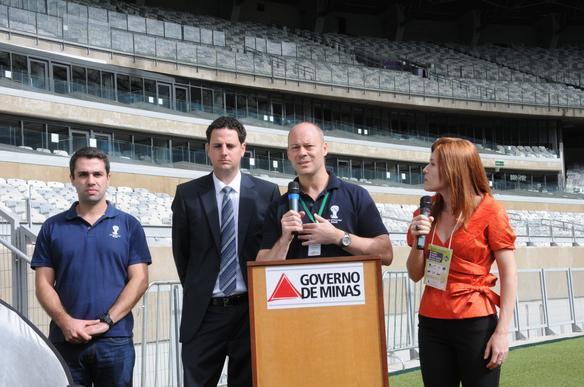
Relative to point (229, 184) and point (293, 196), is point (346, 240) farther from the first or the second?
point (229, 184)

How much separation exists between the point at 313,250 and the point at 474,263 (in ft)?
2.85

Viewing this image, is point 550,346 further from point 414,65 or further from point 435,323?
point 414,65

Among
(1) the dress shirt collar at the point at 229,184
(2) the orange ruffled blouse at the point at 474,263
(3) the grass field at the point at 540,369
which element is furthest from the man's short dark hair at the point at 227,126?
(3) the grass field at the point at 540,369

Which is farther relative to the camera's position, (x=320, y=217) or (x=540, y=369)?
(x=540, y=369)

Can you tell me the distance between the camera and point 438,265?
3916mm

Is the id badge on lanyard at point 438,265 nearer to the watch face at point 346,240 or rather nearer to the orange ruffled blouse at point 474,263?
the orange ruffled blouse at point 474,263

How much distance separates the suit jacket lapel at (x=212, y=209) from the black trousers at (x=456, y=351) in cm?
132

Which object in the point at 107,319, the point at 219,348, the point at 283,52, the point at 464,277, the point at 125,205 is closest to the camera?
the point at 464,277

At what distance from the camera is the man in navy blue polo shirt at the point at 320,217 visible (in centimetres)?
407

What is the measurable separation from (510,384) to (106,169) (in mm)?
5286

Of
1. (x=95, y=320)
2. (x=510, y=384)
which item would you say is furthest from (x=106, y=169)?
(x=510, y=384)

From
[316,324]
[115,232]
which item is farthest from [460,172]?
[115,232]

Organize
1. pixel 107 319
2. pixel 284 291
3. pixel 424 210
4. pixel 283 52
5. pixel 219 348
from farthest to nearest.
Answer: pixel 283 52
pixel 107 319
pixel 219 348
pixel 424 210
pixel 284 291

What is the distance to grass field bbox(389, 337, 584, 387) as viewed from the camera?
8.19 metres
